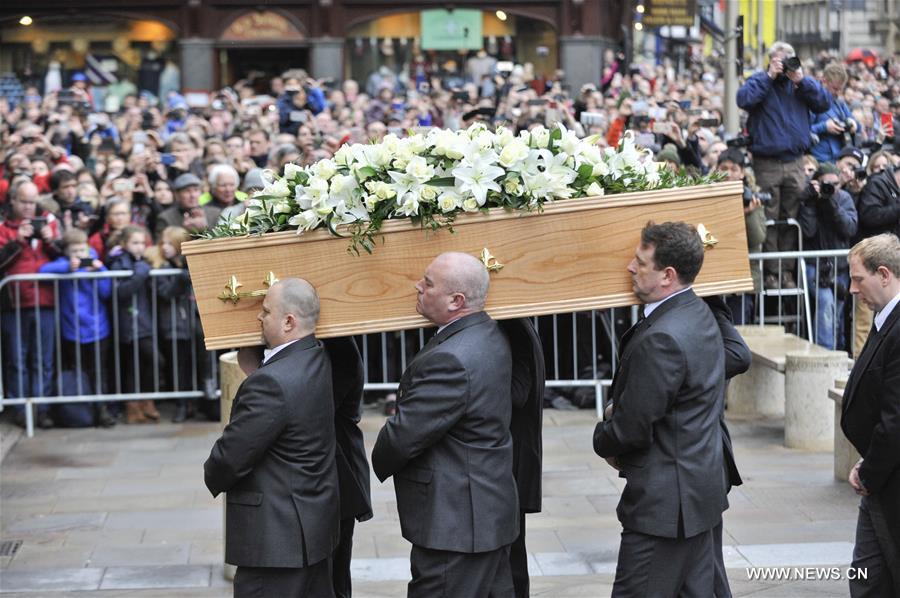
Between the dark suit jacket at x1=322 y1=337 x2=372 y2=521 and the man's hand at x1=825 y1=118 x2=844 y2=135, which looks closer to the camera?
the dark suit jacket at x1=322 y1=337 x2=372 y2=521

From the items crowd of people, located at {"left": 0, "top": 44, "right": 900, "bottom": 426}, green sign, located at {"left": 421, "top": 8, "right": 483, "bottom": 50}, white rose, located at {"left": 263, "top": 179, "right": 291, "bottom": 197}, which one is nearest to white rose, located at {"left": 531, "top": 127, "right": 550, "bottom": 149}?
white rose, located at {"left": 263, "top": 179, "right": 291, "bottom": 197}

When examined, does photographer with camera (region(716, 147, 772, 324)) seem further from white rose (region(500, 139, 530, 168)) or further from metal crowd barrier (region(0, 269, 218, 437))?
white rose (region(500, 139, 530, 168))

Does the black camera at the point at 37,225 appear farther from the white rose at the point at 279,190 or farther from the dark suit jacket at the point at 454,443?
the dark suit jacket at the point at 454,443

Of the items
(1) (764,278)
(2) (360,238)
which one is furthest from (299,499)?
(1) (764,278)

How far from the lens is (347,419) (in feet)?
22.0

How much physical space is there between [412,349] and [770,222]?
11.2ft

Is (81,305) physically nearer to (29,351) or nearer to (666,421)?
(29,351)

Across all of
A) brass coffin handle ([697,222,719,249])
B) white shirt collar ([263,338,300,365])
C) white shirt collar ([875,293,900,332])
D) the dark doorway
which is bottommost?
white shirt collar ([263,338,300,365])

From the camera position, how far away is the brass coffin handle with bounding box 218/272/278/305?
19.5ft

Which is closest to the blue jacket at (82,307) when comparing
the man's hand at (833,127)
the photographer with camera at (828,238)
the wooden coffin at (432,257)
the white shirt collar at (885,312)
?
the photographer with camera at (828,238)

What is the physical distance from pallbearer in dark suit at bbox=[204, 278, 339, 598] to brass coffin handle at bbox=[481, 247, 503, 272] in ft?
2.28

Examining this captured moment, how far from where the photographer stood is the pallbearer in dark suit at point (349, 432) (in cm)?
658

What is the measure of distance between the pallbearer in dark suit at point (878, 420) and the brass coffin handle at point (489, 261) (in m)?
1.52

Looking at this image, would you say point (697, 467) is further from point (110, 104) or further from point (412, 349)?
point (110, 104)
